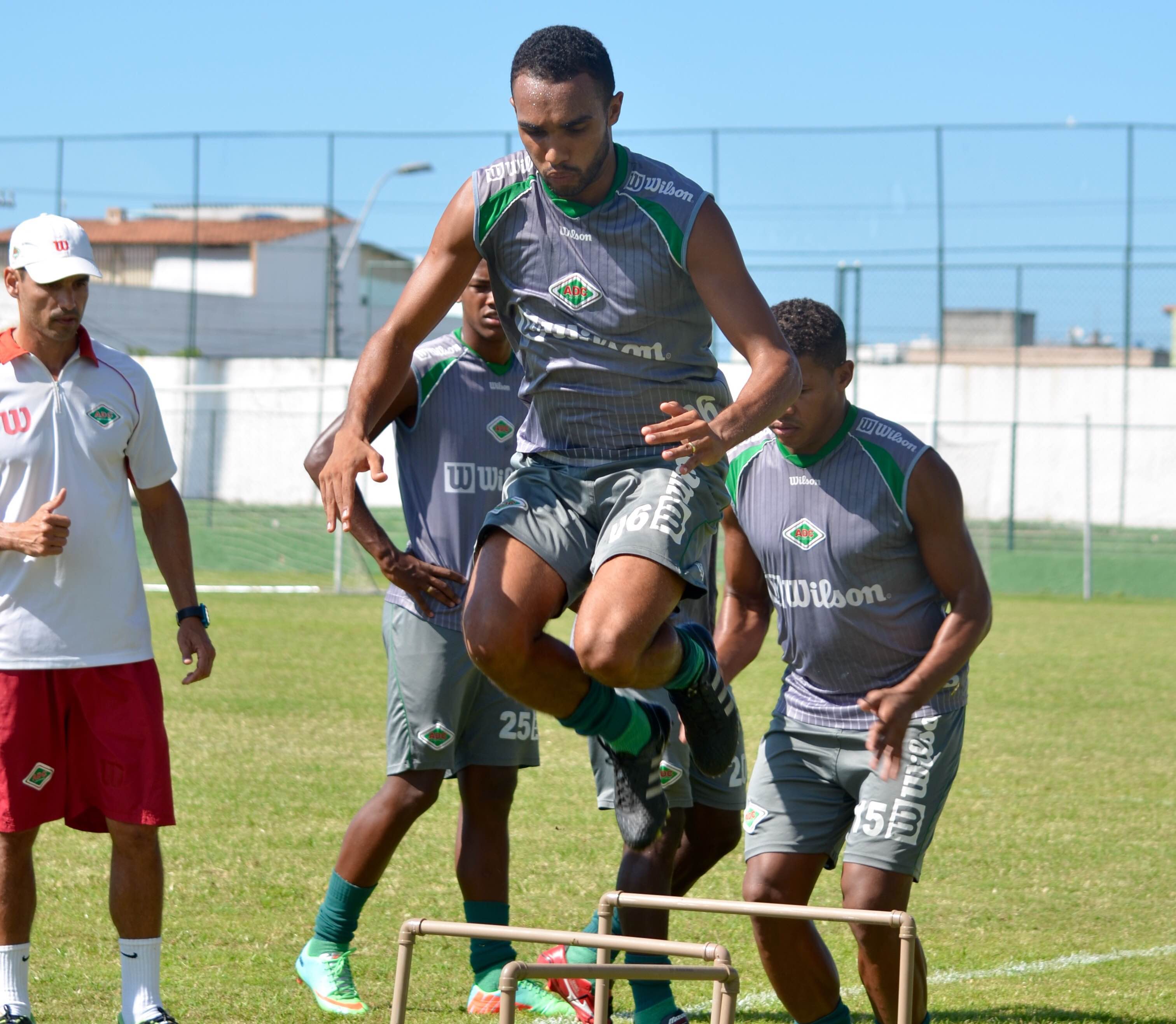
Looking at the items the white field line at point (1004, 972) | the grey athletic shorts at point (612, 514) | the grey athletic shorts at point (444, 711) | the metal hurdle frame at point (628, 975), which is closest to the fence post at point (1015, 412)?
the white field line at point (1004, 972)

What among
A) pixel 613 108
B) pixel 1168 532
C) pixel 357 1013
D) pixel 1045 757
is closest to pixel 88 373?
pixel 613 108

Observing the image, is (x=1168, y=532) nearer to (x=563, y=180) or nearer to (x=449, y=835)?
(x=449, y=835)

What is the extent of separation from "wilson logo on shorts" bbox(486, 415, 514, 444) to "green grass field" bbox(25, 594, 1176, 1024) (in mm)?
1990

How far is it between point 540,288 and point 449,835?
14.1 feet

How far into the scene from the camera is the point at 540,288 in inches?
178

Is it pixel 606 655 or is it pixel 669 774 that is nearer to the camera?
pixel 606 655

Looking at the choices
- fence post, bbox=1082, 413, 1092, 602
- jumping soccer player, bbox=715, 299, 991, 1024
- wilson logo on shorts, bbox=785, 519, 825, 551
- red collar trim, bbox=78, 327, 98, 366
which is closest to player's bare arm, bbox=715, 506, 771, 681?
jumping soccer player, bbox=715, 299, 991, 1024

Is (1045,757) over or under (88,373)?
under

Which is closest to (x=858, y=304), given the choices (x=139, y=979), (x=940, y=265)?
(x=940, y=265)

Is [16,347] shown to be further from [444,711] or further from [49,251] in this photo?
[444,711]

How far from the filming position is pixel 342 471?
4.29 m

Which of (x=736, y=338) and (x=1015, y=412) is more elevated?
(x=1015, y=412)

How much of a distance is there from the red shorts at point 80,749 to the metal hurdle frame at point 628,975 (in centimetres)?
197

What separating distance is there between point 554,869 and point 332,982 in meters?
2.07
